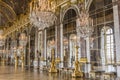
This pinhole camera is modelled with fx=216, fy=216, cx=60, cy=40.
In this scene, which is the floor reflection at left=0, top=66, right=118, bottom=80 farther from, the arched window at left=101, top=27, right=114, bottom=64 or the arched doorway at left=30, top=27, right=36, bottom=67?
the arched doorway at left=30, top=27, right=36, bottom=67

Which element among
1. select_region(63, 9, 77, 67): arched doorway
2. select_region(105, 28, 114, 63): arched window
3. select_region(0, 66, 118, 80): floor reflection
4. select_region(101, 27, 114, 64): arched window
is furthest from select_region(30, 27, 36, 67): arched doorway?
select_region(105, 28, 114, 63): arched window

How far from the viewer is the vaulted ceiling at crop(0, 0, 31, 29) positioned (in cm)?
2744

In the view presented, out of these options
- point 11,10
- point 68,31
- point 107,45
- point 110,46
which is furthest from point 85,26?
point 11,10

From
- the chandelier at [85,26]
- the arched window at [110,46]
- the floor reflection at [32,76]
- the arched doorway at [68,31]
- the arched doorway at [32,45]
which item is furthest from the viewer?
the arched doorway at [32,45]

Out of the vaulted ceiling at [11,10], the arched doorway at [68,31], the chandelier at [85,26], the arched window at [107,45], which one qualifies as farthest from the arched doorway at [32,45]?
the arched window at [107,45]

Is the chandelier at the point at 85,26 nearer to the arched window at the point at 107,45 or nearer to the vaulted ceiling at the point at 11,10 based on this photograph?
the arched window at the point at 107,45

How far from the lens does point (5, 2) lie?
31500 millimetres

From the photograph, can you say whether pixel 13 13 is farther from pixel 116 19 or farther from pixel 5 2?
pixel 116 19

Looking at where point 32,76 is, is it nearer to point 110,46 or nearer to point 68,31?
point 110,46

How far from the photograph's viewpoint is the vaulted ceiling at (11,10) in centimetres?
2744

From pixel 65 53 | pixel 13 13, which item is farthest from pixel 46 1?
pixel 13 13

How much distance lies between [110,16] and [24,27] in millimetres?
17100

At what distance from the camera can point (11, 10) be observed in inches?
1234

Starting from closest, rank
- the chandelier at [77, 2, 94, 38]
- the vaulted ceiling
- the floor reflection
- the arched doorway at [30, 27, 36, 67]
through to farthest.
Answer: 1. the floor reflection
2. the chandelier at [77, 2, 94, 38]
3. the arched doorway at [30, 27, 36, 67]
4. the vaulted ceiling
